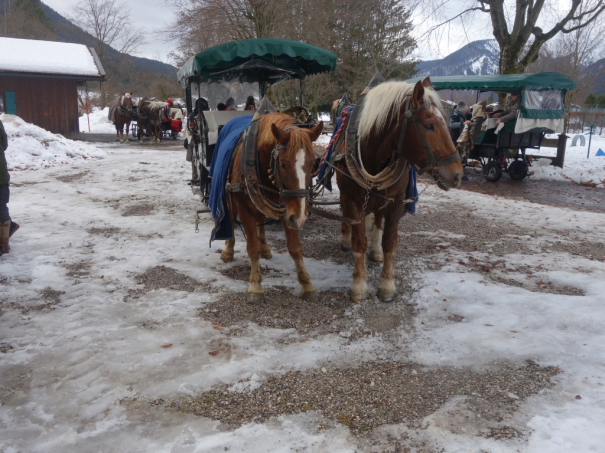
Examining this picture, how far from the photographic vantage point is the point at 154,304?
4152mm

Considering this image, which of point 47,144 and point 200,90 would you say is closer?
point 200,90

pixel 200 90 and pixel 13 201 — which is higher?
pixel 200 90

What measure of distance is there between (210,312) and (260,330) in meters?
0.59

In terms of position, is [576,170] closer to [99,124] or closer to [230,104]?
[230,104]

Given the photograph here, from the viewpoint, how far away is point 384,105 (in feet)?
12.5

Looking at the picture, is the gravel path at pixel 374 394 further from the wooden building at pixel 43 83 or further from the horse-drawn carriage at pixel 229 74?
the wooden building at pixel 43 83

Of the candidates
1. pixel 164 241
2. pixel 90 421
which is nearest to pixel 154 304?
pixel 90 421

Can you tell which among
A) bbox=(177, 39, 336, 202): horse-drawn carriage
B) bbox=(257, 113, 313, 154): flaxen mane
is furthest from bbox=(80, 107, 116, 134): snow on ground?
bbox=(257, 113, 313, 154): flaxen mane

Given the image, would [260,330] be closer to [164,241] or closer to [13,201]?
[164,241]

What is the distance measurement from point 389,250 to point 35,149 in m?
12.3

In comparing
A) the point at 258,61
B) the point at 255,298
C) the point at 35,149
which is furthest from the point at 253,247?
the point at 35,149

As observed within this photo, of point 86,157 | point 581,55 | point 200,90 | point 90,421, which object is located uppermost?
point 581,55

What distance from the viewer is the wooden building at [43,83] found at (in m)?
19.3

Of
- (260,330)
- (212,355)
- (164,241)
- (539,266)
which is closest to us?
(212,355)
